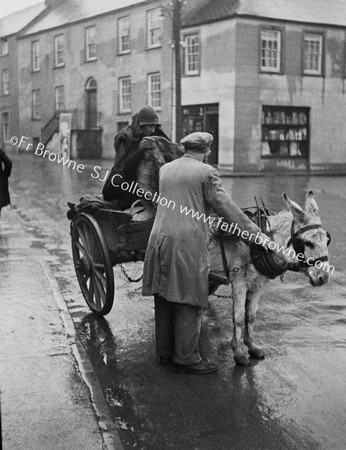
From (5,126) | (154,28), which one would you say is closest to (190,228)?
(154,28)

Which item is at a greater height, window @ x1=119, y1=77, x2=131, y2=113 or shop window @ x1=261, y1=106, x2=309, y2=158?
window @ x1=119, y1=77, x2=131, y2=113

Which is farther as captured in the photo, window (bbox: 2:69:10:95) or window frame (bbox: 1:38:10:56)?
window (bbox: 2:69:10:95)

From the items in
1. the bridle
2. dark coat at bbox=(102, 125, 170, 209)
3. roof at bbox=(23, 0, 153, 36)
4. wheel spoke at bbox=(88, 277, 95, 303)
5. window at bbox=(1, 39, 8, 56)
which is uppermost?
roof at bbox=(23, 0, 153, 36)

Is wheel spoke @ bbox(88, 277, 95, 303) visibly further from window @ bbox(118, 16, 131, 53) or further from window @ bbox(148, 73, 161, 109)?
window @ bbox(118, 16, 131, 53)

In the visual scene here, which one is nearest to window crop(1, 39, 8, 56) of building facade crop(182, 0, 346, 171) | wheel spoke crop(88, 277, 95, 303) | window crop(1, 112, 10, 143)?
window crop(1, 112, 10, 143)

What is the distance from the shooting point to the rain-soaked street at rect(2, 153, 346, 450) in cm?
405

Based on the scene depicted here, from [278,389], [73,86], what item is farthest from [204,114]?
[278,389]

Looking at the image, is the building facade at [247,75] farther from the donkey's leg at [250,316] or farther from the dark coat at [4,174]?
the donkey's leg at [250,316]

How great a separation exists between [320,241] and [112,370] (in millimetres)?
1918

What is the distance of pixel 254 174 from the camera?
93.5 ft

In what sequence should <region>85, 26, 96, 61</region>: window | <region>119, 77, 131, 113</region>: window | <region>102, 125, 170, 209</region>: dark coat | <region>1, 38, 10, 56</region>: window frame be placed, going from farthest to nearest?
<region>1, 38, 10, 56</region>: window frame → <region>85, 26, 96, 61</region>: window → <region>119, 77, 131, 113</region>: window → <region>102, 125, 170, 209</region>: dark coat

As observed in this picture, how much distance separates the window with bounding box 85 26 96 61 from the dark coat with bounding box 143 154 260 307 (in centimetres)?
3616

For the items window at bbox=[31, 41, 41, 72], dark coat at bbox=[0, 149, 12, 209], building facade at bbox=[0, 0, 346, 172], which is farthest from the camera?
window at bbox=[31, 41, 41, 72]

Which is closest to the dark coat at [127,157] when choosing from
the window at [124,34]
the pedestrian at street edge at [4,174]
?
the pedestrian at street edge at [4,174]
